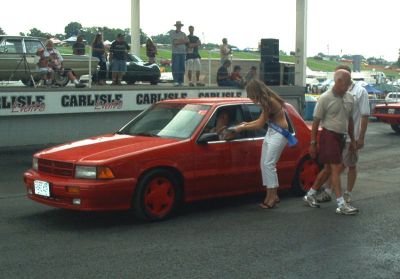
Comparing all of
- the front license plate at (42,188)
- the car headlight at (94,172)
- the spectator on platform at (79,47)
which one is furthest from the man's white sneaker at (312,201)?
the spectator on platform at (79,47)

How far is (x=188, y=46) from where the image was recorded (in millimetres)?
18047

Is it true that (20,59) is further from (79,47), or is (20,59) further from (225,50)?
(225,50)

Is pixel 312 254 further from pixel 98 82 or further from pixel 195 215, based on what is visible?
pixel 98 82

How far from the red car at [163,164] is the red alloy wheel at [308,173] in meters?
0.02

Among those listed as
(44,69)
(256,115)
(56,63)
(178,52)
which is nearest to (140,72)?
(178,52)

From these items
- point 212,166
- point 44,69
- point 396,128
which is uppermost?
point 44,69

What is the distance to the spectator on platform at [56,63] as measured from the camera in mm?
15625

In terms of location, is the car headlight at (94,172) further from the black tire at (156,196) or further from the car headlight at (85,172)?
the black tire at (156,196)

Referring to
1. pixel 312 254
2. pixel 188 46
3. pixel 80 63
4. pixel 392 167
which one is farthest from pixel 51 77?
pixel 312 254

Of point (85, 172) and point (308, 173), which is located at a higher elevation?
point (85, 172)

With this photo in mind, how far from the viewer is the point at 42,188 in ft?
23.3

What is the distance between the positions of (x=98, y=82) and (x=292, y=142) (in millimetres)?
10513

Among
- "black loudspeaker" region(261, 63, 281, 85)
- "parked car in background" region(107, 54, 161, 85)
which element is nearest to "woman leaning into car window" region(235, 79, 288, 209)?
"parked car in background" region(107, 54, 161, 85)

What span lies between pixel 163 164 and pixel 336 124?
220 cm
